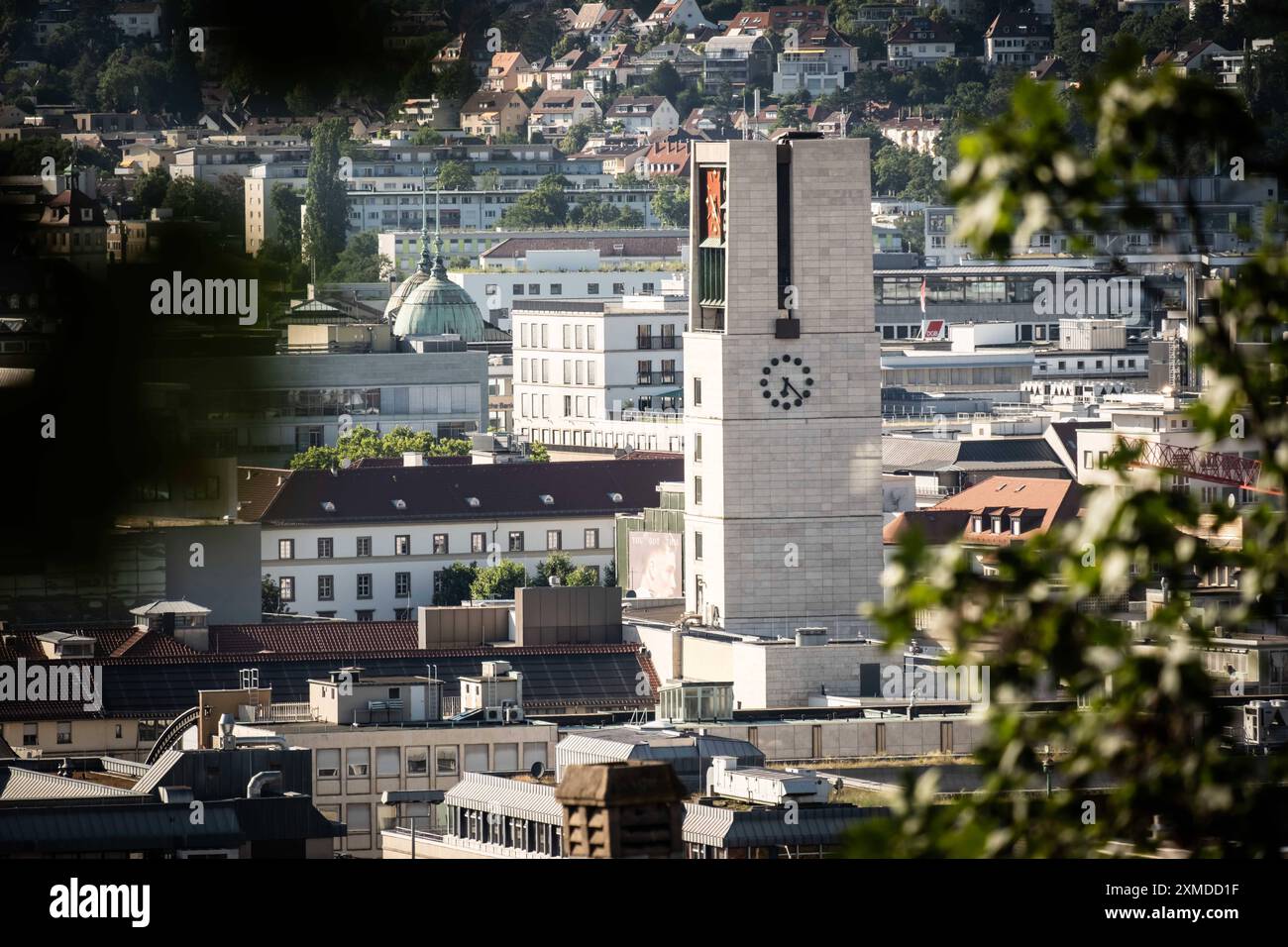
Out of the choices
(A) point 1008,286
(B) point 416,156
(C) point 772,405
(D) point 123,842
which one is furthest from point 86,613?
(B) point 416,156

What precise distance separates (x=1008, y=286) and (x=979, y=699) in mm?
86770

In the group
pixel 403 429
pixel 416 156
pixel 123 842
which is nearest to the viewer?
pixel 123 842

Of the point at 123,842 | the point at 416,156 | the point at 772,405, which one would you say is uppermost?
the point at 416,156

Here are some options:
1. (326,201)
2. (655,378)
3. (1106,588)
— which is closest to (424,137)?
(326,201)

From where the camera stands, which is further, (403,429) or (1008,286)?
(1008,286)

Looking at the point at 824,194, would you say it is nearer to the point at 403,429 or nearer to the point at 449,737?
the point at 449,737

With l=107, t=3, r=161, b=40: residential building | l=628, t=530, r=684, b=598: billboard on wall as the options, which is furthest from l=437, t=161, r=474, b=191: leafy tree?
l=628, t=530, r=684, b=598: billboard on wall

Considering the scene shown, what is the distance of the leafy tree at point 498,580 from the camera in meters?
78.2

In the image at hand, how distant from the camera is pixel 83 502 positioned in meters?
52.8

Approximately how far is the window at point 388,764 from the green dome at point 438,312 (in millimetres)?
77899

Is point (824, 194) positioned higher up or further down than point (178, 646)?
higher up

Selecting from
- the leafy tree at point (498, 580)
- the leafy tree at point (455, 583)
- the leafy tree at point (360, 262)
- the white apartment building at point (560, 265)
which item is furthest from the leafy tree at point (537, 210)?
the leafy tree at point (498, 580)

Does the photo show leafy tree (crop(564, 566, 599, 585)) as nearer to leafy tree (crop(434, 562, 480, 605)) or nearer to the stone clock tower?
leafy tree (crop(434, 562, 480, 605))

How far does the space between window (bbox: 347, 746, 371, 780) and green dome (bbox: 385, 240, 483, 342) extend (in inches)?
3073
